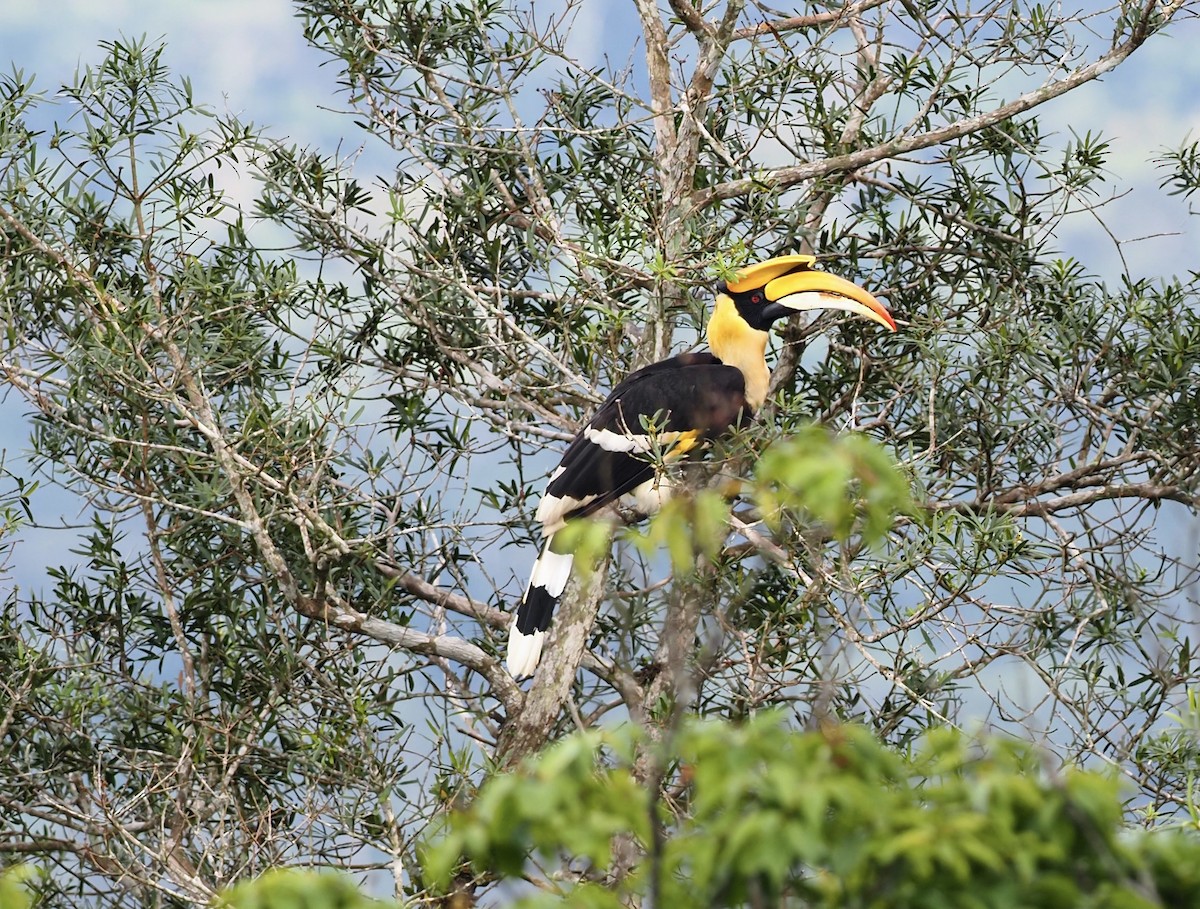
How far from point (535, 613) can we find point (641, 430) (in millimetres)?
739

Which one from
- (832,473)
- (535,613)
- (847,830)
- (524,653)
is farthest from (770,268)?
(847,830)

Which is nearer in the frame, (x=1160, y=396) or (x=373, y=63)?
(x=1160, y=396)

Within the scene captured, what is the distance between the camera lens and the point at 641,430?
5.02 metres

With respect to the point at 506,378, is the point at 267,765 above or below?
below

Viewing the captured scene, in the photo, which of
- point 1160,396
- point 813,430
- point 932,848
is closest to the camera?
point 932,848

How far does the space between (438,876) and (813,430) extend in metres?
0.78

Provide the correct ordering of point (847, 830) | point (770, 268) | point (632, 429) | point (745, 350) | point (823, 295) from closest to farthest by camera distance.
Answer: point (847, 830) < point (632, 429) < point (823, 295) < point (770, 268) < point (745, 350)

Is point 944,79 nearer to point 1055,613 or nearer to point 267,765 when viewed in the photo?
point 1055,613

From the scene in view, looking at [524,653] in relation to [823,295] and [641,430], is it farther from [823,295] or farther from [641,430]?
[823,295]

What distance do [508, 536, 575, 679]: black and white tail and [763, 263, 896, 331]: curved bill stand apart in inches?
49.3

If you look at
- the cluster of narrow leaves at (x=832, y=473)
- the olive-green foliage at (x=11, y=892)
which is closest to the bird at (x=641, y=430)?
the cluster of narrow leaves at (x=832, y=473)

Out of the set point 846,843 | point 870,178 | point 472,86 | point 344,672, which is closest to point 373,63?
point 472,86

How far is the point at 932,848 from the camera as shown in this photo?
167 centimetres

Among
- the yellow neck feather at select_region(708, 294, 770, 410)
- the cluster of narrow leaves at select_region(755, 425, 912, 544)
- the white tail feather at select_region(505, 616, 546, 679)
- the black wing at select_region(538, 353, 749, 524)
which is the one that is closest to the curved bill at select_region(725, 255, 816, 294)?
the yellow neck feather at select_region(708, 294, 770, 410)
